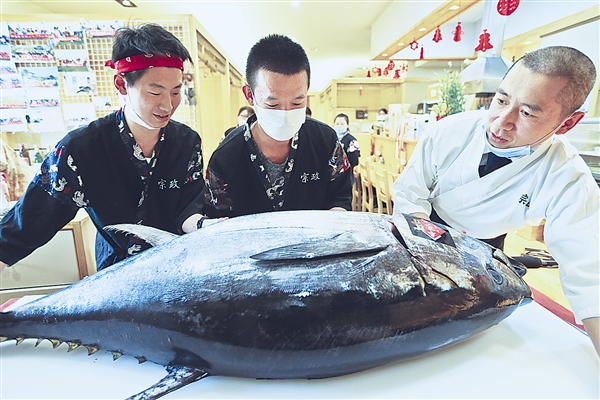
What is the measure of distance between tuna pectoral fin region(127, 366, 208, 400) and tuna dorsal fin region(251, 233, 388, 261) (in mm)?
304

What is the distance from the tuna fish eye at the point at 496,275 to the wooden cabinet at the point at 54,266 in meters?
2.53

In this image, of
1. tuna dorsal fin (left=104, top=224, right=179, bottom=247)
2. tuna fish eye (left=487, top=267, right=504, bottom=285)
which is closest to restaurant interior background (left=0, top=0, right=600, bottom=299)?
tuna dorsal fin (left=104, top=224, right=179, bottom=247)

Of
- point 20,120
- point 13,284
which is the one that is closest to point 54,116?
point 20,120

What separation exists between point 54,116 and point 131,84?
274 centimetres

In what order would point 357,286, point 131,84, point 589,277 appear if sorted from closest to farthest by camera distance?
point 357,286, point 589,277, point 131,84

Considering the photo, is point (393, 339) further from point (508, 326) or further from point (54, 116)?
point (54, 116)

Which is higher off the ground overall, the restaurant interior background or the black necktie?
the restaurant interior background

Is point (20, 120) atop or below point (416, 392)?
atop

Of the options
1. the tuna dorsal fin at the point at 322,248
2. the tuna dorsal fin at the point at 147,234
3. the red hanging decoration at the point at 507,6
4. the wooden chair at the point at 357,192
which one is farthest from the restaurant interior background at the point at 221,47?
the tuna dorsal fin at the point at 322,248

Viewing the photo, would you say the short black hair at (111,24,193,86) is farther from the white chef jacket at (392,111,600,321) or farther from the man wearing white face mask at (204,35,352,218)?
the white chef jacket at (392,111,600,321)

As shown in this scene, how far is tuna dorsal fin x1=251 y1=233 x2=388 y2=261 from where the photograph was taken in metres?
0.79

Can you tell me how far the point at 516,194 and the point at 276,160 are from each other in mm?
1046

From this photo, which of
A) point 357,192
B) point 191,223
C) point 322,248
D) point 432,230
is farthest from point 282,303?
point 357,192

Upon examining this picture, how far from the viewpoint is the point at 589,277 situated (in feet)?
3.13
